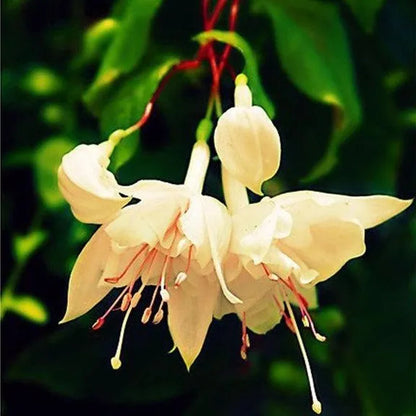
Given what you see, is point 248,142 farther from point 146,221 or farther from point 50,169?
point 50,169

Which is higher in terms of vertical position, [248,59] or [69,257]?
[248,59]

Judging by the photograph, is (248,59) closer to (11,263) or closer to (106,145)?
(106,145)

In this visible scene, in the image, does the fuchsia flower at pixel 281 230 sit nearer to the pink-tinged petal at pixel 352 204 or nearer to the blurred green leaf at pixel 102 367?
the pink-tinged petal at pixel 352 204

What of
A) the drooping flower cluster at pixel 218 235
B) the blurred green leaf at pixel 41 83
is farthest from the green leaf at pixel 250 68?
the blurred green leaf at pixel 41 83

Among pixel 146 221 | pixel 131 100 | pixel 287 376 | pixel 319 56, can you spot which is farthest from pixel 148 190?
pixel 287 376

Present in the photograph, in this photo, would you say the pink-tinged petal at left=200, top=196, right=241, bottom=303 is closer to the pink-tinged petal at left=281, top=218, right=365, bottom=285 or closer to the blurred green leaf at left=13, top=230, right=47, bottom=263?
the pink-tinged petal at left=281, top=218, right=365, bottom=285

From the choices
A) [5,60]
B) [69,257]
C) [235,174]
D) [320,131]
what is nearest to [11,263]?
[69,257]
